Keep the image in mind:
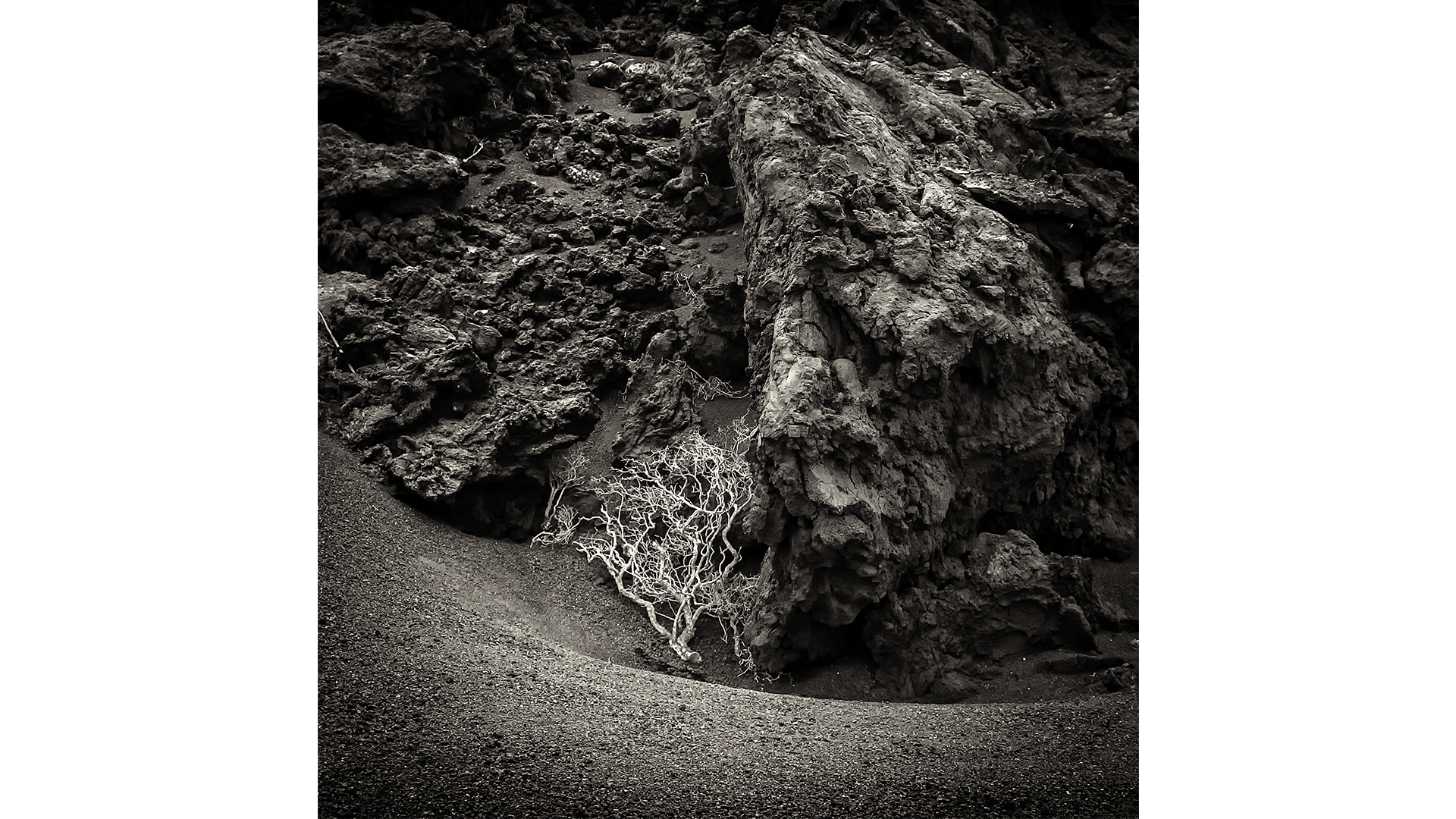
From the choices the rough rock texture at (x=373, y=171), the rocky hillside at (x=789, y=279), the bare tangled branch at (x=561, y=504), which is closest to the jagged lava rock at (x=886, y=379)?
the rocky hillside at (x=789, y=279)

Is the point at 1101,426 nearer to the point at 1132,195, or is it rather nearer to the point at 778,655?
the point at 1132,195

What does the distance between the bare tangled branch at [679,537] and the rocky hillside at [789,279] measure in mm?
257

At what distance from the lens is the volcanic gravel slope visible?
394cm

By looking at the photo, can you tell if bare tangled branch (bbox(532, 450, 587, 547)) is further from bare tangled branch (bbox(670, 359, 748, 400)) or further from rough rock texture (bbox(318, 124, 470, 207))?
rough rock texture (bbox(318, 124, 470, 207))

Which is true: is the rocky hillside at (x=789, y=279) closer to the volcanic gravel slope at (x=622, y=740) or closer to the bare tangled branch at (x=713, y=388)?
the bare tangled branch at (x=713, y=388)

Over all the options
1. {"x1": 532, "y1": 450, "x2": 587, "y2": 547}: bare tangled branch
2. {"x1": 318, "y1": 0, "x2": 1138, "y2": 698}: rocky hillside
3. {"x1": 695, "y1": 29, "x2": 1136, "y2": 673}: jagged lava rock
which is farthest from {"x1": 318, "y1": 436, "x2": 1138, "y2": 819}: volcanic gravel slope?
{"x1": 532, "y1": 450, "x2": 587, "y2": 547}: bare tangled branch

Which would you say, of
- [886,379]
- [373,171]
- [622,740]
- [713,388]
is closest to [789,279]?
[886,379]

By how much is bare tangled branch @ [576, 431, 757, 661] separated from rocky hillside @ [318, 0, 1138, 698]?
26 centimetres

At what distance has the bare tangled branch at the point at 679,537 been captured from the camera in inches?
254

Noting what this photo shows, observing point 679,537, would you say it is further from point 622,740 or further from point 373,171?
point 373,171

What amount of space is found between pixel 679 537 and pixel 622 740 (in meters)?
2.68

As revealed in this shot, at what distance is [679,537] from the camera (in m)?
6.79

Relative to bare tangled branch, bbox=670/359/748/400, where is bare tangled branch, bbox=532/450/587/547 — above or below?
below
